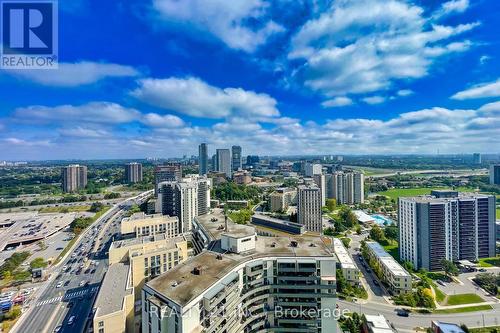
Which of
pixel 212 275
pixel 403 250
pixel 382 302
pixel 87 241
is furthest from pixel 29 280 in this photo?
pixel 403 250

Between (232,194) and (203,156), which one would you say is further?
(203,156)

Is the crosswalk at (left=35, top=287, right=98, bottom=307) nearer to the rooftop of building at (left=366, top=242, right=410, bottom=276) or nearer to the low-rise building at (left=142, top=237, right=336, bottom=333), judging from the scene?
the low-rise building at (left=142, top=237, right=336, bottom=333)

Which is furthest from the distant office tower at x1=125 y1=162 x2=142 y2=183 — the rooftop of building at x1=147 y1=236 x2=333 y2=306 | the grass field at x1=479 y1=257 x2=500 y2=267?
the grass field at x1=479 y1=257 x2=500 y2=267

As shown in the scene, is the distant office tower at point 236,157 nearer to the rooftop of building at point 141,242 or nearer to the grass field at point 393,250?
the grass field at point 393,250

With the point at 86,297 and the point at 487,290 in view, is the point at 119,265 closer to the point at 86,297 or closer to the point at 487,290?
the point at 86,297

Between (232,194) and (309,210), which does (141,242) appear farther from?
(232,194)

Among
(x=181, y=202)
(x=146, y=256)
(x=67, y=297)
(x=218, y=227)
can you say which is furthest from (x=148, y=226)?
(x=218, y=227)

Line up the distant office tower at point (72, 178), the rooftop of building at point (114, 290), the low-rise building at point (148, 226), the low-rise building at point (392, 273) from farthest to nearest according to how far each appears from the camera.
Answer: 1. the distant office tower at point (72, 178)
2. the low-rise building at point (148, 226)
3. the low-rise building at point (392, 273)
4. the rooftop of building at point (114, 290)

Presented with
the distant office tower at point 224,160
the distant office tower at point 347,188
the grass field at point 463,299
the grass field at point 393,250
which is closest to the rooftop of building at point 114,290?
the grass field at point 463,299

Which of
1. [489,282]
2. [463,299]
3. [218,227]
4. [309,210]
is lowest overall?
[463,299]
